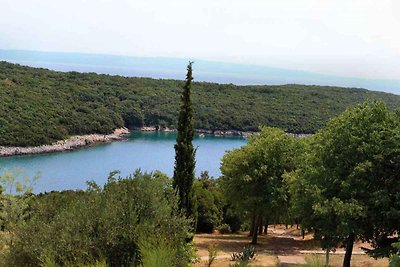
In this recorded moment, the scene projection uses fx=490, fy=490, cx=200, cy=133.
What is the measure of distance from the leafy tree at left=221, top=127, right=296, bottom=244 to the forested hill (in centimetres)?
7007

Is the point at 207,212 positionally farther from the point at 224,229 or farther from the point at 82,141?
the point at 82,141

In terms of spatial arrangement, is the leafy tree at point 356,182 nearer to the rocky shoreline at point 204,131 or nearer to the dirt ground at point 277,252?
the dirt ground at point 277,252

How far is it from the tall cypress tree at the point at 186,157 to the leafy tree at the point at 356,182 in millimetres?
4386

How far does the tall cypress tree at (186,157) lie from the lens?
19.2 metres

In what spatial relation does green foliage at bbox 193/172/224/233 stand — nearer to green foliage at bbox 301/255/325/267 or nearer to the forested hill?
green foliage at bbox 301/255/325/267

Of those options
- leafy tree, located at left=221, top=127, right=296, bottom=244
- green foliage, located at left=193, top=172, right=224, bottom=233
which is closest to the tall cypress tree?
leafy tree, located at left=221, top=127, right=296, bottom=244

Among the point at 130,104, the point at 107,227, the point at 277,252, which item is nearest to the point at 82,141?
the point at 130,104

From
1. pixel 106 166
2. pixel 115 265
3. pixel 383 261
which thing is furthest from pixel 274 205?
pixel 106 166

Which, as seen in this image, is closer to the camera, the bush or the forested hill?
the bush

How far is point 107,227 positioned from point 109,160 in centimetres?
7867

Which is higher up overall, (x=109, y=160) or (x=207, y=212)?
(x=207, y=212)

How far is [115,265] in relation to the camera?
1055 centimetres

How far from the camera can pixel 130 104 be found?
396 feet

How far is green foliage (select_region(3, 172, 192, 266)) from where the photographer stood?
10.3 m
